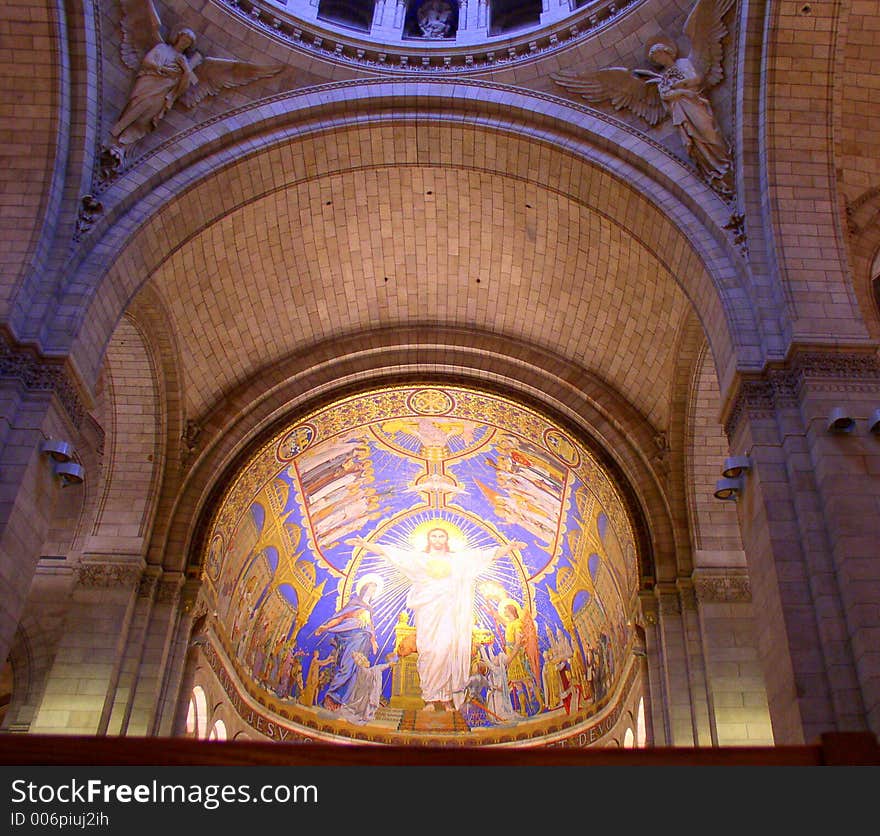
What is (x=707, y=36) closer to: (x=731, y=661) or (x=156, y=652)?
(x=731, y=661)

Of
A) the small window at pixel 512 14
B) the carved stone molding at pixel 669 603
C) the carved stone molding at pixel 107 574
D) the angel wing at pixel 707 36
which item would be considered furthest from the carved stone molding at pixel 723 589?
the small window at pixel 512 14

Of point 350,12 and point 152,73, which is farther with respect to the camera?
point 350,12

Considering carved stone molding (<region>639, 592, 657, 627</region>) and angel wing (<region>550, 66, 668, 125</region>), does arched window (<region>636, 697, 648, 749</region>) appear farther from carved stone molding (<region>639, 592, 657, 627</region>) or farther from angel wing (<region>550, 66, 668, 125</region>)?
angel wing (<region>550, 66, 668, 125</region>)

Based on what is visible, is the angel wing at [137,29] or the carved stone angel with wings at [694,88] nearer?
the carved stone angel with wings at [694,88]

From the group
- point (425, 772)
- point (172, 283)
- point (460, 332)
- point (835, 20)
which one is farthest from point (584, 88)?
point (425, 772)

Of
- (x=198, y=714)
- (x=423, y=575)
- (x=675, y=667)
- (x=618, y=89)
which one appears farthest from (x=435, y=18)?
(x=198, y=714)

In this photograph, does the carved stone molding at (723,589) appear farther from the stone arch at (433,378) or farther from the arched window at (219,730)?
the arched window at (219,730)

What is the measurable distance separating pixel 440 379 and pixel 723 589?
6.05 meters

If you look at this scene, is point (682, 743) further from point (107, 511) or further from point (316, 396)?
point (107, 511)

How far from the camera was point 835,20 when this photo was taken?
9.16 m

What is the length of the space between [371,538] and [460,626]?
301cm

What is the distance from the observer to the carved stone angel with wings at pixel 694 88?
9.81 meters

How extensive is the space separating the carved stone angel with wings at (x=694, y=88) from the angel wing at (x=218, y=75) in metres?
4.74

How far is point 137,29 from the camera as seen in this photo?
10.6 m
